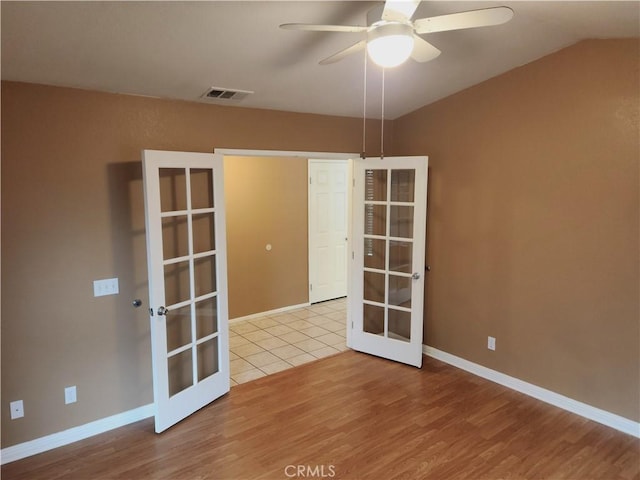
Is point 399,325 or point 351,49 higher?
point 351,49

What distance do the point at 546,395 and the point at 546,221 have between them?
55.1 inches

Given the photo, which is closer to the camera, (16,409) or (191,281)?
(16,409)

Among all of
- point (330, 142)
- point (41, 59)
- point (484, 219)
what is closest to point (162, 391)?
point (41, 59)

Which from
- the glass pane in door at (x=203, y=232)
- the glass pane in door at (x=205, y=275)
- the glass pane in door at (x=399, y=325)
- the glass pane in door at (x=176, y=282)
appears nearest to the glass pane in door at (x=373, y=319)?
the glass pane in door at (x=399, y=325)

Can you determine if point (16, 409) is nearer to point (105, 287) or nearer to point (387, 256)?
point (105, 287)

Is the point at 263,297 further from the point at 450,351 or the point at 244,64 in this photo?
the point at 244,64

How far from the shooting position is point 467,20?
1.71 m

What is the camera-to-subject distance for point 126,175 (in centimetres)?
292

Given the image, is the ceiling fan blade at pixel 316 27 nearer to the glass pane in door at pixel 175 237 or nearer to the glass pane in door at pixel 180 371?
the glass pane in door at pixel 175 237

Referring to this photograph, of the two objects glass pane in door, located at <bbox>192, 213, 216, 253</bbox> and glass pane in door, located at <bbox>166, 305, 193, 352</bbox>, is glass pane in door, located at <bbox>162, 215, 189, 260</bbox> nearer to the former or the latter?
glass pane in door, located at <bbox>192, 213, 216, 253</bbox>

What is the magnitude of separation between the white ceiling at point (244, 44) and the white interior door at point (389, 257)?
2.82ft

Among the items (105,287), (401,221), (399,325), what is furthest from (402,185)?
(105,287)

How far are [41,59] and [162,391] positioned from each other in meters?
2.21

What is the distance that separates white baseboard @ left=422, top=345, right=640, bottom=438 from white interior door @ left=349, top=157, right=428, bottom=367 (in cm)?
37
